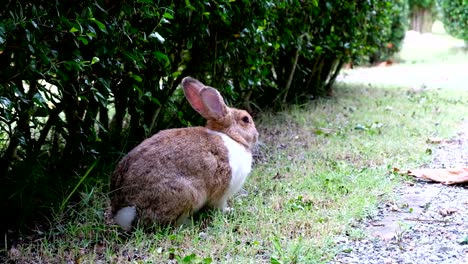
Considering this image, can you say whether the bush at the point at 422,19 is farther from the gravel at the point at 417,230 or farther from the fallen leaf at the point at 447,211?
the fallen leaf at the point at 447,211

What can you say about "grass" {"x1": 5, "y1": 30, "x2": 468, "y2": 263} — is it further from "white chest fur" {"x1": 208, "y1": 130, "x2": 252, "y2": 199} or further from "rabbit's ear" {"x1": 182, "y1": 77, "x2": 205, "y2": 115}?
"rabbit's ear" {"x1": 182, "y1": 77, "x2": 205, "y2": 115}

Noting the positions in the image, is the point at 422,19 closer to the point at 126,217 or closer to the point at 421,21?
the point at 421,21

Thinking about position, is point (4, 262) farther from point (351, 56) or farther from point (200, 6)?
point (351, 56)

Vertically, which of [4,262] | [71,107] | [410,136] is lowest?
[410,136]

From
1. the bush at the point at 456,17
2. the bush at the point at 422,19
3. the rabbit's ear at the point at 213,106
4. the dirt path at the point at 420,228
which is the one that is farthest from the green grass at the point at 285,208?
the bush at the point at 422,19

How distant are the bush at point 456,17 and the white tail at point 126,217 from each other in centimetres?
1487

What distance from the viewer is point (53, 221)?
400 cm

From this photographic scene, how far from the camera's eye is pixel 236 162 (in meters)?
4.17

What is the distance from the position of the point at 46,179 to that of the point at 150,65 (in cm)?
124

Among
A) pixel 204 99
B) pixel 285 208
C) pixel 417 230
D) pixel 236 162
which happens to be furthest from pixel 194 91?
pixel 417 230

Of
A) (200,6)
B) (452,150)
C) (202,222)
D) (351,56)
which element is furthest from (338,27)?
(202,222)

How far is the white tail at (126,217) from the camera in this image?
379 centimetres

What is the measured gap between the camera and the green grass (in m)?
3.42

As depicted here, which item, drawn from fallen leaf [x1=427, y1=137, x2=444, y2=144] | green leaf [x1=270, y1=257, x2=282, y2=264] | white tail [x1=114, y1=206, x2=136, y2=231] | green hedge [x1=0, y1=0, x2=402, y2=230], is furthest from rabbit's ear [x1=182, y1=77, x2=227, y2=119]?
fallen leaf [x1=427, y1=137, x2=444, y2=144]
